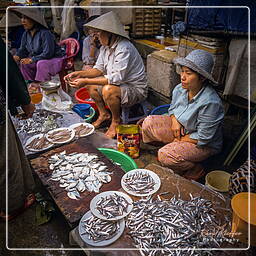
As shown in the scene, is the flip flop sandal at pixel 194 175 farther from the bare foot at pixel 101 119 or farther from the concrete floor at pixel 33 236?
the bare foot at pixel 101 119

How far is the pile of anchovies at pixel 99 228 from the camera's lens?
2.01m

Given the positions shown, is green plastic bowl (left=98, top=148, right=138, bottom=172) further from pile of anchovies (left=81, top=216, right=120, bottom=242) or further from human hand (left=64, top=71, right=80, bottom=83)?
human hand (left=64, top=71, right=80, bottom=83)

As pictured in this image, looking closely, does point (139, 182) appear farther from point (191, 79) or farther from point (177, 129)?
point (191, 79)

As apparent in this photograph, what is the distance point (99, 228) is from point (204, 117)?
1.71 metres

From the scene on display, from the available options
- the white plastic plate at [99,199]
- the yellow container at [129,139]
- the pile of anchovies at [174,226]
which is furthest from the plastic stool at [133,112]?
the pile of anchovies at [174,226]

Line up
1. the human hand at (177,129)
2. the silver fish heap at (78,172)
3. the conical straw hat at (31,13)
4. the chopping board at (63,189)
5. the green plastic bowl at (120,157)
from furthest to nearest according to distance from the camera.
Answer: the conical straw hat at (31,13)
the green plastic bowl at (120,157)
the human hand at (177,129)
the silver fish heap at (78,172)
the chopping board at (63,189)

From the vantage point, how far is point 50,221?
2.90 meters

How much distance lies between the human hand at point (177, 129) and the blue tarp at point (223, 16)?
178cm

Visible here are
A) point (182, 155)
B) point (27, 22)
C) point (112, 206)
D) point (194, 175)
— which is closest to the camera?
point (112, 206)

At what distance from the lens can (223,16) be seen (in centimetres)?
384

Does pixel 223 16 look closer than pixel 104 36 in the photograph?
Yes

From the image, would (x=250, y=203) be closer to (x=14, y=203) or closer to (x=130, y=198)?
(x=130, y=198)

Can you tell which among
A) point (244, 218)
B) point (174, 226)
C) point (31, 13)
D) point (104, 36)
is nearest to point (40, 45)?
point (31, 13)

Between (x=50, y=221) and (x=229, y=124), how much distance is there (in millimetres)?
3383
